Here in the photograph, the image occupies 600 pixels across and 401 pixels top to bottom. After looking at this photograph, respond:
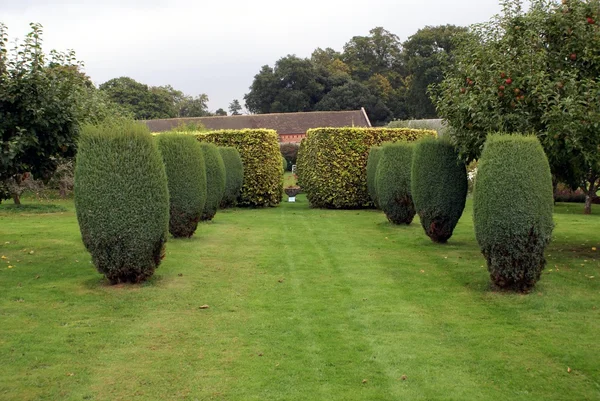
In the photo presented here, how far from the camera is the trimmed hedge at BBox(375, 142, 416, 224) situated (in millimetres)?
17891

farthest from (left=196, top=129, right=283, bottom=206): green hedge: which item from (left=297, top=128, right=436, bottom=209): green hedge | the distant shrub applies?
the distant shrub

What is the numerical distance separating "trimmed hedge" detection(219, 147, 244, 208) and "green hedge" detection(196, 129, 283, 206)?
0.55m

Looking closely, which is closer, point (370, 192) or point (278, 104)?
point (370, 192)

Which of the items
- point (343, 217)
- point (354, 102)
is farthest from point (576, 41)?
point (354, 102)

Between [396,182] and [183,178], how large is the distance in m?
6.73

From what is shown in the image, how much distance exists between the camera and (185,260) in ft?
38.5

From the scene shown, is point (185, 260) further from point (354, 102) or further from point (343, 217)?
point (354, 102)

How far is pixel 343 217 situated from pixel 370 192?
279 cm

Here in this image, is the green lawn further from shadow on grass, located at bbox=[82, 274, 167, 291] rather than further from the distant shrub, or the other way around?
the distant shrub

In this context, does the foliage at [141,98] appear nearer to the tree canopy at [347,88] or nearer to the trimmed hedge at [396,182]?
the tree canopy at [347,88]

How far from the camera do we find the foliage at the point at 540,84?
1070cm

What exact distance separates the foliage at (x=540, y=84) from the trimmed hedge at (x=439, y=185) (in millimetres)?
723

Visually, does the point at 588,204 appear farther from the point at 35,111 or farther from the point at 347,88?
the point at 347,88

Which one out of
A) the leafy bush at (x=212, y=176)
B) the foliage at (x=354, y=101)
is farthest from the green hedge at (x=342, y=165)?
the foliage at (x=354, y=101)
